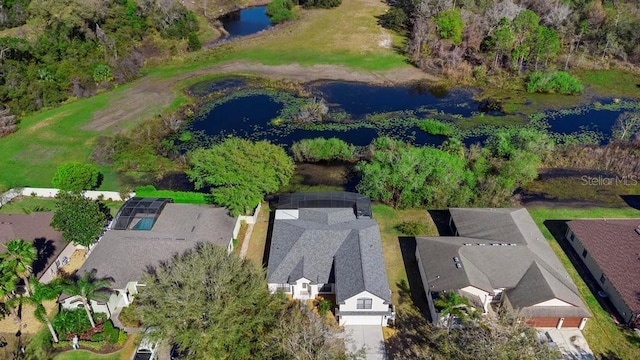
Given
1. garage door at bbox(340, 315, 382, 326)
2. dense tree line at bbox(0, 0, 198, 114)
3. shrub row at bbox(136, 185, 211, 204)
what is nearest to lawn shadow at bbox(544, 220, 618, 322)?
garage door at bbox(340, 315, 382, 326)

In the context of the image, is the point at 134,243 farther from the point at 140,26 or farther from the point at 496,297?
the point at 140,26

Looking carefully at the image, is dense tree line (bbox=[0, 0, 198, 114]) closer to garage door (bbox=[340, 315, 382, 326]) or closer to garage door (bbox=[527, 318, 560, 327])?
garage door (bbox=[340, 315, 382, 326])

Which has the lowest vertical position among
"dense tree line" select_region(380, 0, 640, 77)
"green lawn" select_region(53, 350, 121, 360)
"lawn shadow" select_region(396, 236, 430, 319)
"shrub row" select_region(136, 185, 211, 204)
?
"green lawn" select_region(53, 350, 121, 360)

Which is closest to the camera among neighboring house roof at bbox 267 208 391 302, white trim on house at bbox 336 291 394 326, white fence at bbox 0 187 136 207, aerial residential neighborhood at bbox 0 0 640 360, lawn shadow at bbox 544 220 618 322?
aerial residential neighborhood at bbox 0 0 640 360

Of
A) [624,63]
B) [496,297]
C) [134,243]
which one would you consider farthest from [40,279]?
[624,63]

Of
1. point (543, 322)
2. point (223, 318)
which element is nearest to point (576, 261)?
point (543, 322)

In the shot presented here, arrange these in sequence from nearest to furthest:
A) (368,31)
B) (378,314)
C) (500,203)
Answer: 1. (378,314)
2. (500,203)
3. (368,31)

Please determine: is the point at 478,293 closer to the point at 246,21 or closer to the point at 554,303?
the point at 554,303
